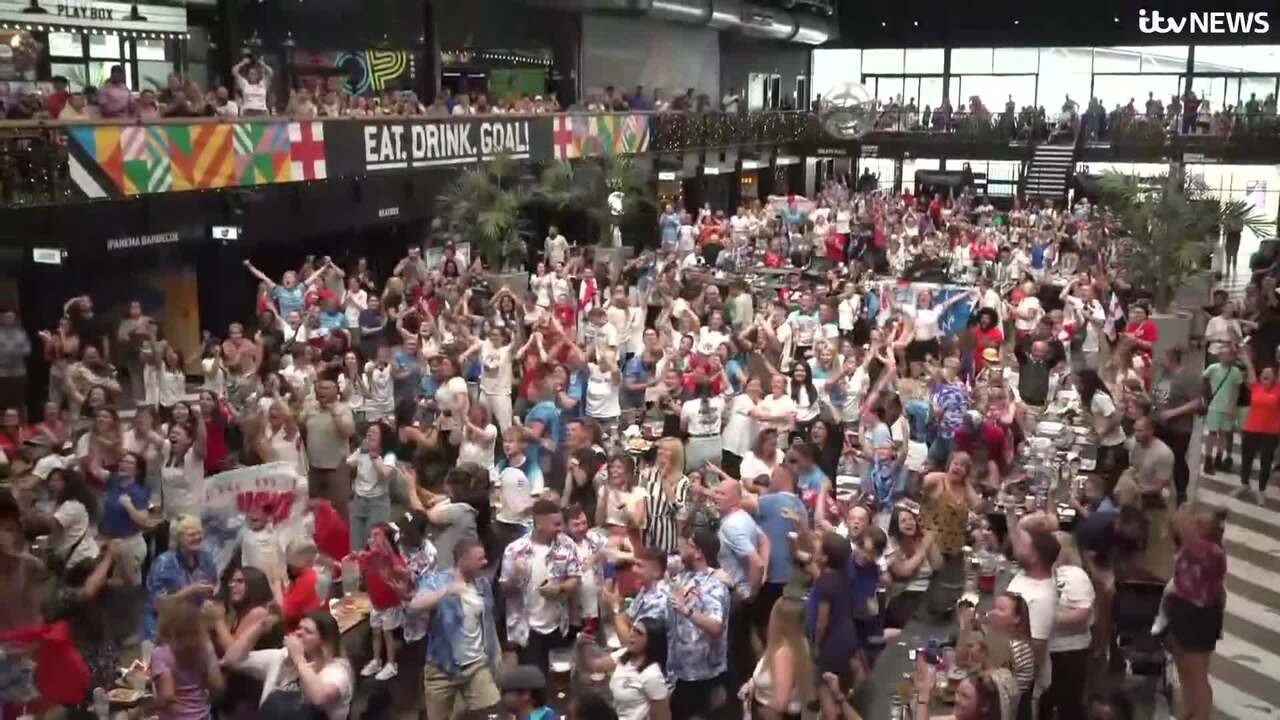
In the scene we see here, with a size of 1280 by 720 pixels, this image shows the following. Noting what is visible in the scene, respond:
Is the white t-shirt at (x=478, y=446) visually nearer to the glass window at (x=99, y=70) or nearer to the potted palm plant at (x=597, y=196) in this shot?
the glass window at (x=99, y=70)

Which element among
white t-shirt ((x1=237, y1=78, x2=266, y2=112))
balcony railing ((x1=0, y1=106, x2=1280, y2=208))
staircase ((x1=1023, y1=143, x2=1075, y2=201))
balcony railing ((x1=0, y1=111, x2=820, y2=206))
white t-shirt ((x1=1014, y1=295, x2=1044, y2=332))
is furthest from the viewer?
staircase ((x1=1023, y1=143, x2=1075, y2=201))

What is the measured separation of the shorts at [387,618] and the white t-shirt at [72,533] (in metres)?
1.95

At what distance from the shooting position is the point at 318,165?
757 inches

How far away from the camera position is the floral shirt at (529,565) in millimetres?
7891

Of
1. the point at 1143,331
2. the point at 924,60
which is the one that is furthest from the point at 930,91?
the point at 1143,331

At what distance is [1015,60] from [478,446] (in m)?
41.5

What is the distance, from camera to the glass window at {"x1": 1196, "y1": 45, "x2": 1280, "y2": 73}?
42.9 m

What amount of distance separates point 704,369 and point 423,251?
1215cm

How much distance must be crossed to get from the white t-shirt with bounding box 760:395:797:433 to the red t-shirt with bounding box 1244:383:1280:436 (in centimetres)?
509

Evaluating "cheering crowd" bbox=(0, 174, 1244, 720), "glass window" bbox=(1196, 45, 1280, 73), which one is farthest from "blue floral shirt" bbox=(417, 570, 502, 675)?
"glass window" bbox=(1196, 45, 1280, 73)

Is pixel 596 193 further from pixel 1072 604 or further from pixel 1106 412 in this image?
pixel 1072 604

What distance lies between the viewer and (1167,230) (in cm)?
1780

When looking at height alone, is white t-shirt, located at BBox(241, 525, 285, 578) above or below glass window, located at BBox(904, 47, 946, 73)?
below

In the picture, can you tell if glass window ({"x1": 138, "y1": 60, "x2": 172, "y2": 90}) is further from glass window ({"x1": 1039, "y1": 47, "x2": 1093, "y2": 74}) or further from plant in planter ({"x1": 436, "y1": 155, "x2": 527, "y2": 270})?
glass window ({"x1": 1039, "y1": 47, "x2": 1093, "y2": 74})
